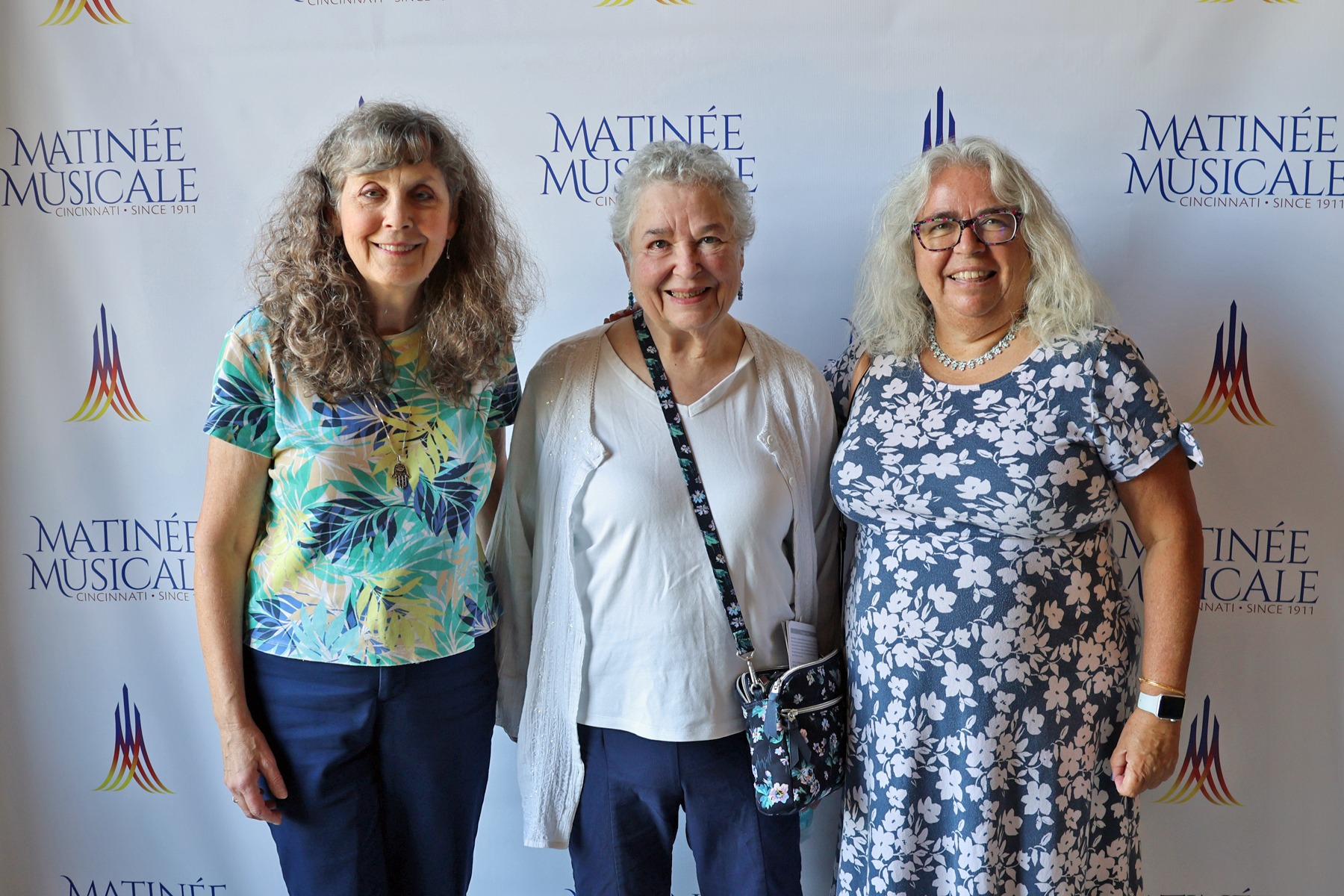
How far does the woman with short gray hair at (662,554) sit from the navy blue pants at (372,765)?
0.13m

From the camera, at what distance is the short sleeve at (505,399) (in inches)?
64.3

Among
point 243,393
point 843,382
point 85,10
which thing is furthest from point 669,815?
point 85,10

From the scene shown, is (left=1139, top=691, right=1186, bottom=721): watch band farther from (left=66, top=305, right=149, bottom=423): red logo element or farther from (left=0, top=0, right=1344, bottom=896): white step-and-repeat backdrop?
(left=66, top=305, right=149, bottom=423): red logo element

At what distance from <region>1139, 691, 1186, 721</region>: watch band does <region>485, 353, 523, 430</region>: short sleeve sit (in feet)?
3.91

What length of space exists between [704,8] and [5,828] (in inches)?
102

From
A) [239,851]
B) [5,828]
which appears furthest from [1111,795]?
[5,828]

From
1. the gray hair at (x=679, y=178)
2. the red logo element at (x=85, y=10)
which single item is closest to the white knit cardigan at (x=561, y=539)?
the gray hair at (x=679, y=178)

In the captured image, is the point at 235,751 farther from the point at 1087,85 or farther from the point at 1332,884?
the point at 1332,884

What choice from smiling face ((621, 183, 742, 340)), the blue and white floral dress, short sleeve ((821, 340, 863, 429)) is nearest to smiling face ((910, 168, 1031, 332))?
the blue and white floral dress

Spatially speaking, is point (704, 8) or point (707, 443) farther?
point (704, 8)

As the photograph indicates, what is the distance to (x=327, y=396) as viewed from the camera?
138 centimetres

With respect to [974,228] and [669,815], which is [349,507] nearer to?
[669,815]

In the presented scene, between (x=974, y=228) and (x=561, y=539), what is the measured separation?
883 millimetres

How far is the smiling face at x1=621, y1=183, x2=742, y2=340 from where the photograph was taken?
1.51m
